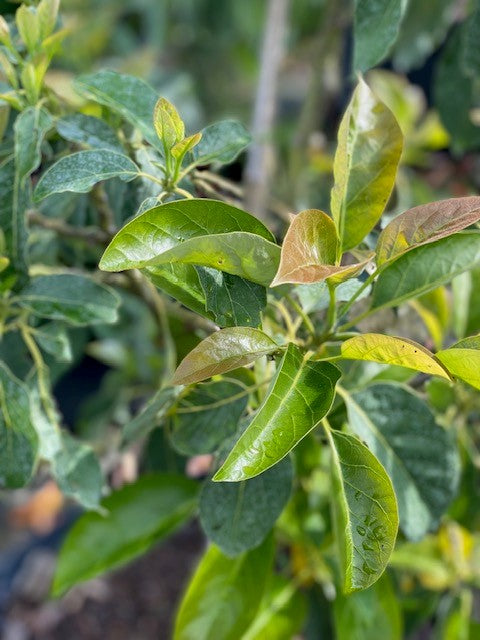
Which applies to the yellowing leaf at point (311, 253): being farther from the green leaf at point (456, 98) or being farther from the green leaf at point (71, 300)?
the green leaf at point (456, 98)

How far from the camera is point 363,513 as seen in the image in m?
0.50

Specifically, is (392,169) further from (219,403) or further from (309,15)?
(309,15)

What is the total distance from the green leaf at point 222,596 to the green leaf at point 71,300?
0.27 metres

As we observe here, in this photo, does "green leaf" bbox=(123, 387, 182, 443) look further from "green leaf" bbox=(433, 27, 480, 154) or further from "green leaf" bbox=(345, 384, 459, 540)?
"green leaf" bbox=(433, 27, 480, 154)

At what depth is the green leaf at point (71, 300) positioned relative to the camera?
0.72 metres

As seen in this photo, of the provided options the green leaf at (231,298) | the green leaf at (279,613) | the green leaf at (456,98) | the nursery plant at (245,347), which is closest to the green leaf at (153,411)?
the nursery plant at (245,347)

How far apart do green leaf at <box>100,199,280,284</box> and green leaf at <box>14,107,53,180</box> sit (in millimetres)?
179

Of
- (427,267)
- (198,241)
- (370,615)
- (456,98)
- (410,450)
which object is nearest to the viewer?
(198,241)

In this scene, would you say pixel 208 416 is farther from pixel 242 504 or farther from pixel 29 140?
pixel 29 140

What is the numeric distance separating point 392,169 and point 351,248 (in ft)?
0.22

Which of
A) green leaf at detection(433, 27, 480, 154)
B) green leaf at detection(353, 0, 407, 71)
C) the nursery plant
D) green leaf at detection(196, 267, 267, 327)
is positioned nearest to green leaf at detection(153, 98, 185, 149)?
the nursery plant

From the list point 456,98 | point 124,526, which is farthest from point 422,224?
point 456,98

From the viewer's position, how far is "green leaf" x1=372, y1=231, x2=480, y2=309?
583mm

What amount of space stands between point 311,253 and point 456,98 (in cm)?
72
